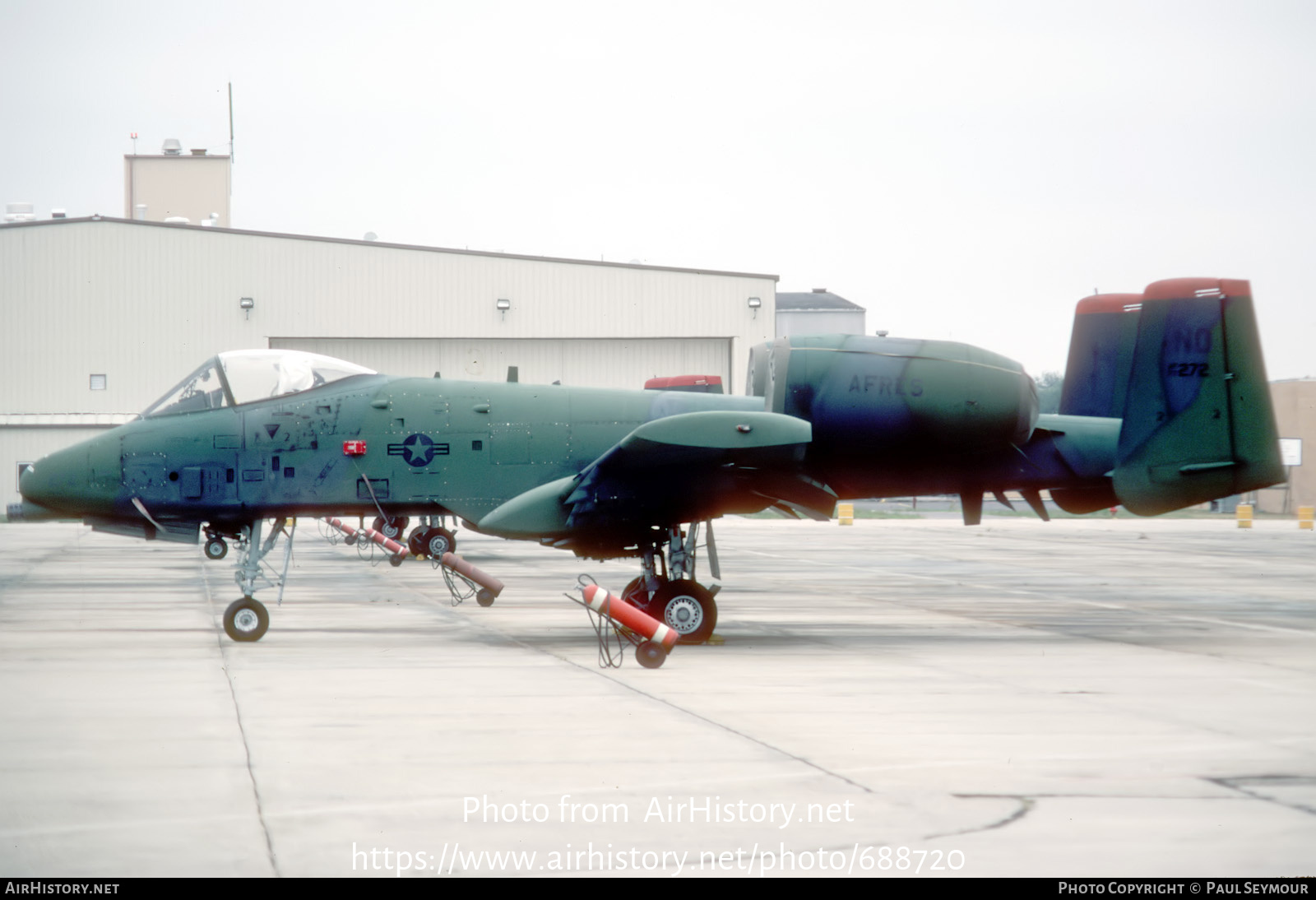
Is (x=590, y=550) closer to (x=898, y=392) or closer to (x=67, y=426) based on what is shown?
(x=898, y=392)

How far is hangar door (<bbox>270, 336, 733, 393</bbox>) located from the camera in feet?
154

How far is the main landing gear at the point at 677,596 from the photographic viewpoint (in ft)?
44.4

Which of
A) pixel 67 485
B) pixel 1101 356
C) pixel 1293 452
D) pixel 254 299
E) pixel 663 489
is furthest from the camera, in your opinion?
pixel 1293 452

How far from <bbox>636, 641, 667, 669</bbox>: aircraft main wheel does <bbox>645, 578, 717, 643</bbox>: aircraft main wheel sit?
1713mm

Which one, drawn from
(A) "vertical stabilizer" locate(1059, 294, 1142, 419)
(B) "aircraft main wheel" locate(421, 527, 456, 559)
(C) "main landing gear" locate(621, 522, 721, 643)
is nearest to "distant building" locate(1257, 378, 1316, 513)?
(B) "aircraft main wheel" locate(421, 527, 456, 559)

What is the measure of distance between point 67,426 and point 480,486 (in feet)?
119

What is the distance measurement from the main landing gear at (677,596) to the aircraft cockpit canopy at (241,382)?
4012mm

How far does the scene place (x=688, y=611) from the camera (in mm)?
13555

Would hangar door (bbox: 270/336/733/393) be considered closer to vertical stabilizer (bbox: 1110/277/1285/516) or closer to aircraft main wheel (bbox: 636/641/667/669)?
vertical stabilizer (bbox: 1110/277/1285/516)


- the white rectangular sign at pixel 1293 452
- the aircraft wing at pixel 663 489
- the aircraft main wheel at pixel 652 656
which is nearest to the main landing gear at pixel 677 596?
the aircraft wing at pixel 663 489

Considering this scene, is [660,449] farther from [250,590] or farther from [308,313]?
[308,313]

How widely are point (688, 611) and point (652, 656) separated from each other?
1839mm

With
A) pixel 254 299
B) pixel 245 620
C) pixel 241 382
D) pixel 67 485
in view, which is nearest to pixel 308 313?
pixel 254 299

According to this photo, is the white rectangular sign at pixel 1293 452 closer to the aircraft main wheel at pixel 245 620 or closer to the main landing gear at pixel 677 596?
the main landing gear at pixel 677 596
